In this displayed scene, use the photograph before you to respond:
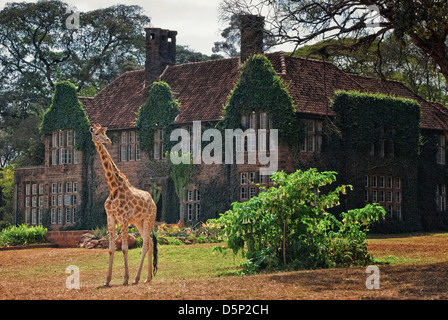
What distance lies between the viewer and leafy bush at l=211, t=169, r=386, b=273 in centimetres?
2120

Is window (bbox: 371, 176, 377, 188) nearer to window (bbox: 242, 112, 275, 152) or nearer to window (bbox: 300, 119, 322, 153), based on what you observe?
window (bbox: 300, 119, 322, 153)

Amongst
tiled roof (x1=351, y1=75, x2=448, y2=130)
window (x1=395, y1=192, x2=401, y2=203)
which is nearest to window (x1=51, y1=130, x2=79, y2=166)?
tiled roof (x1=351, y1=75, x2=448, y2=130)

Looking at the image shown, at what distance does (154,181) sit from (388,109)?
1231cm

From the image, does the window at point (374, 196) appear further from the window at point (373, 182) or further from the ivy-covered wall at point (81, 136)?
the ivy-covered wall at point (81, 136)

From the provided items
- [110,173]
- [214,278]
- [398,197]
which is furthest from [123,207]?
[398,197]

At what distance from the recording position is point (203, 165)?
40.8m

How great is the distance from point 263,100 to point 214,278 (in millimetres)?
19491

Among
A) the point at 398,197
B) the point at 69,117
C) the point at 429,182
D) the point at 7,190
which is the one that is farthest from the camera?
the point at 7,190

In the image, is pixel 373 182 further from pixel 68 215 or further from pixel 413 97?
pixel 68 215

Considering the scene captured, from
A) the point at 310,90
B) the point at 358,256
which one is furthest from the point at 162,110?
the point at 358,256

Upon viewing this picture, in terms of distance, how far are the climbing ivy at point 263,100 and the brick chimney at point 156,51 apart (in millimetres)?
7926

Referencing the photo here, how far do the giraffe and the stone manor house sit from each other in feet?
61.4

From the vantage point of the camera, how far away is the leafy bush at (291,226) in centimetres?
2120

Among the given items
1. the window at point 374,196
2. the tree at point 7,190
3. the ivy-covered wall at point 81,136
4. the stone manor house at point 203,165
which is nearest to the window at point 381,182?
the stone manor house at point 203,165
